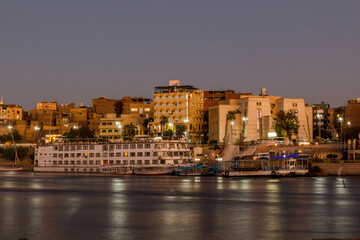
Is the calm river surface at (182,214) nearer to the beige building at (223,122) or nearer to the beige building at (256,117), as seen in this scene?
A: the beige building at (256,117)

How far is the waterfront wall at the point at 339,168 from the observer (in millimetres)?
102125

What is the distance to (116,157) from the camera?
11825 cm

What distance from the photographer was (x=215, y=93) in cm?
19950

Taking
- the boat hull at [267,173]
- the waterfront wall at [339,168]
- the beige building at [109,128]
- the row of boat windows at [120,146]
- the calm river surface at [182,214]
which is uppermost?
the beige building at [109,128]

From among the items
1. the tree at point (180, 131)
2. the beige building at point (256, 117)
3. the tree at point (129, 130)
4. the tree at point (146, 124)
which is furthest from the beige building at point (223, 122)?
the tree at point (129, 130)

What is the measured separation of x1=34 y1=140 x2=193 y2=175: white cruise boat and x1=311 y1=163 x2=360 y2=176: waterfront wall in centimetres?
2860

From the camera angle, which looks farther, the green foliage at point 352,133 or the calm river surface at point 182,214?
the green foliage at point 352,133

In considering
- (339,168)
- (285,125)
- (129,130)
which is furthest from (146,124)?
(339,168)

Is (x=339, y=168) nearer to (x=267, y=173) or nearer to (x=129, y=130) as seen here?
(x=267, y=173)

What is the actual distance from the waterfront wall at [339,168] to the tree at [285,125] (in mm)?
45688

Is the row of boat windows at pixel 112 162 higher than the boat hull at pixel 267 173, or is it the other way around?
the row of boat windows at pixel 112 162

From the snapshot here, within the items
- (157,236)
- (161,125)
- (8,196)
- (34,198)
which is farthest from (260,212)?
(161,125)

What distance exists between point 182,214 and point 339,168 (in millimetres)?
66684

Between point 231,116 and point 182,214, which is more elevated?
point 231,116
